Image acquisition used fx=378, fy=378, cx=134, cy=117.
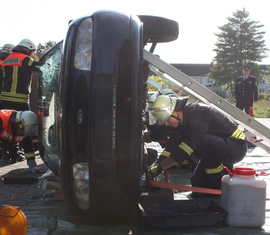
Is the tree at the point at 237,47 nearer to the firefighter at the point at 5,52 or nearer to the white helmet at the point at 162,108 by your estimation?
the firefighter at the point at 5,52

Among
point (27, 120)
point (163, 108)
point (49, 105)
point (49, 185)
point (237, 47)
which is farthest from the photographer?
point (237, 47)

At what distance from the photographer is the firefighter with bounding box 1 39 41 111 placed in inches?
219

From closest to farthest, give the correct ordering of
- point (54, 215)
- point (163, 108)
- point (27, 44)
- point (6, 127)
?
point (54, 215) < point (163, 108) < point (6, 127) < point (27, 44)

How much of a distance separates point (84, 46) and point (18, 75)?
3091 mm

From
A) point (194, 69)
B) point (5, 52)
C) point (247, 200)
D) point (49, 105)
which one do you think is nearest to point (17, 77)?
point (5, 52)

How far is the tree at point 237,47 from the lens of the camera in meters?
53.4

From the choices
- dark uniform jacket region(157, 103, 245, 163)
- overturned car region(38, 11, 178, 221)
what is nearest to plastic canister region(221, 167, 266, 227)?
dark uniform jacket region(157, 103, 245, 163)

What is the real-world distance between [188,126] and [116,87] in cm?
108

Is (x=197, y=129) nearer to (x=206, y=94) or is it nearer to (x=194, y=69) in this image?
(x=206, y=94)

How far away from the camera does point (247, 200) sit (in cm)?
296

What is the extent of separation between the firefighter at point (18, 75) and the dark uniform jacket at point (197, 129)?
270cm

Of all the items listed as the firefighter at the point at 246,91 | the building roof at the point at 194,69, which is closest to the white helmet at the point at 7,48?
the firefighter at the point at 246,91

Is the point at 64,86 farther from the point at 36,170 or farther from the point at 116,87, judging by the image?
the point at 36,170

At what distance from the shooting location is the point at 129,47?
109 inches
